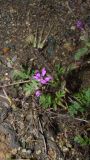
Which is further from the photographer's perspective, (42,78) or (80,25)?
(80,25)

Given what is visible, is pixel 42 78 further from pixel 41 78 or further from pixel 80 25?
pixel 80 25

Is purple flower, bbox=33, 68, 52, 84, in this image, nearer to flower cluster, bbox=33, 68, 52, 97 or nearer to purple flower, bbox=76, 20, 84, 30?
flower cluster, bbox=33, 68, 52, 97

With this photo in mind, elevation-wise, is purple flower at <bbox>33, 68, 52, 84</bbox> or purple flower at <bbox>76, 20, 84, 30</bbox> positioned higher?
purple flower at <bbox>76, 20, 84, 30</bbox>

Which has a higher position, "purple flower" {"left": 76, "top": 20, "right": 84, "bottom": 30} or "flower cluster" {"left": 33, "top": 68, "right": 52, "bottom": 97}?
"purple flower" {"left": 76, "top": 20, "right": 84, "bottom": 30}

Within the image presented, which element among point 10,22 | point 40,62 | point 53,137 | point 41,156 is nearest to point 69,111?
point 53,137

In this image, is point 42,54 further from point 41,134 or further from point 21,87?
point 41,134

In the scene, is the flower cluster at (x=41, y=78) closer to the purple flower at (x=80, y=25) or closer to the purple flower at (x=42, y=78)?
the purple flower at (x=42, y=78)

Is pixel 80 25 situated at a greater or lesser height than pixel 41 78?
greater

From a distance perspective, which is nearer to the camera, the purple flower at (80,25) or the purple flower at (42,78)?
the purple flower at (42,78)

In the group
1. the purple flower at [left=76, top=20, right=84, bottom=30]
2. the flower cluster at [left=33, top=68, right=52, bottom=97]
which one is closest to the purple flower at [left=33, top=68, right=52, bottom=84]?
the flower cluster at [left=33, top=68, right=52, bottom=97]

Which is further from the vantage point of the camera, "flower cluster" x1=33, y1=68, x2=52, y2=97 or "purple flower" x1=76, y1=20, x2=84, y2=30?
"purple flower" x1=76, y1=20, x2=84, y2=30

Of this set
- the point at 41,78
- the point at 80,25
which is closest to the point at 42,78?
the point at 41,78

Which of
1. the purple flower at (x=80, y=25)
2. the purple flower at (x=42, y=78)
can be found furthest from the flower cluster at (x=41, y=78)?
the purple flower at (x=80, y=25)
